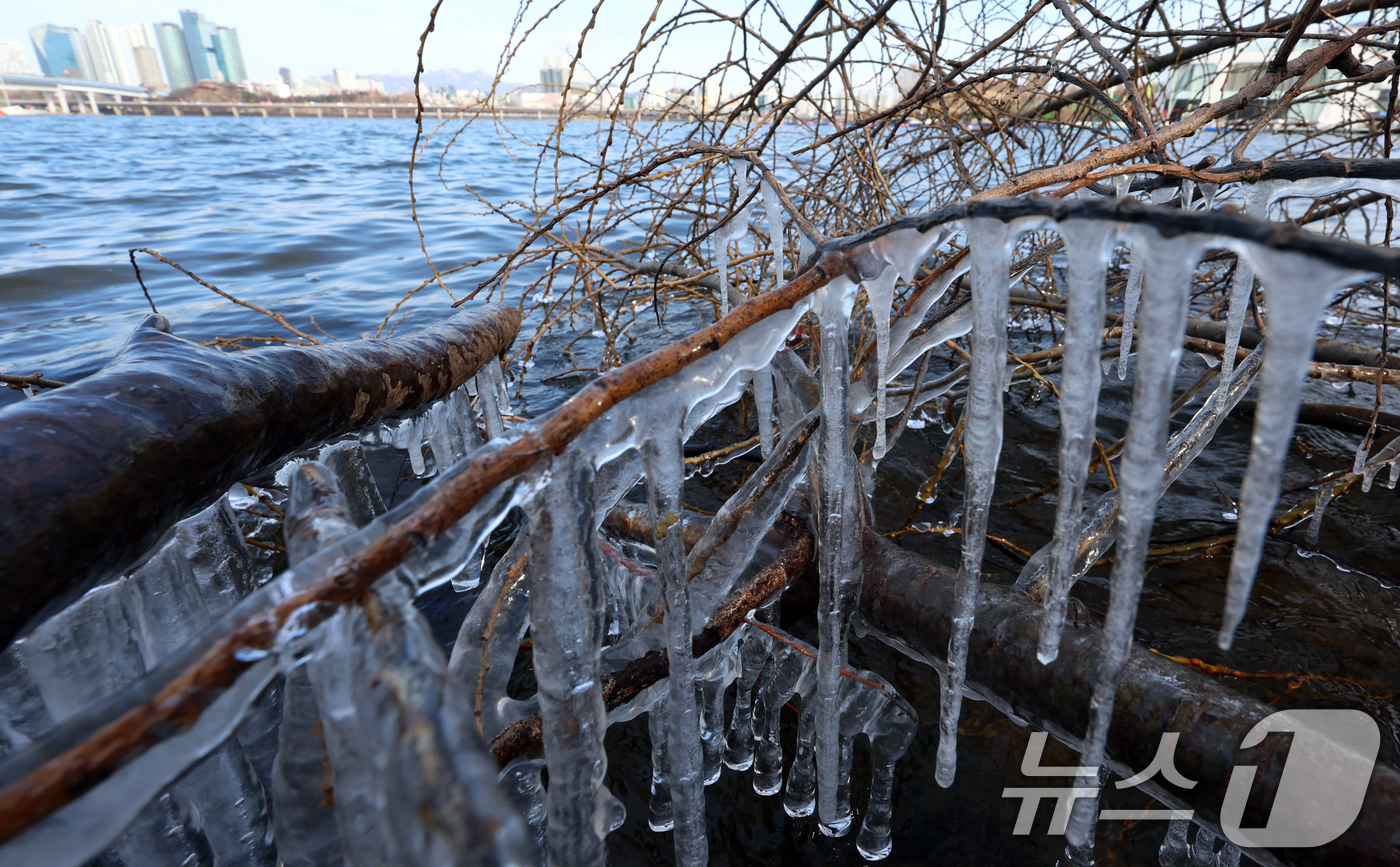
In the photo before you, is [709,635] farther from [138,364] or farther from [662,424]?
[138,364]

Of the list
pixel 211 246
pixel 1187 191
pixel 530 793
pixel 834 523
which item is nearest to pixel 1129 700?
pixel 834 523

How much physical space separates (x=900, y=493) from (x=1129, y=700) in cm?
241

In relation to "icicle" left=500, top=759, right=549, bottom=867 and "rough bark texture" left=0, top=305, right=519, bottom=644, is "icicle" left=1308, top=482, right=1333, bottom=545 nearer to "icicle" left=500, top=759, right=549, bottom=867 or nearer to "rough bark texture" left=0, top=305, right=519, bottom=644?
"icicle" left=500, top=759, right=549, bottom=867

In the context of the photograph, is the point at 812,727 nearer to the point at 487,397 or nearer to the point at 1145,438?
the point at 1145,438

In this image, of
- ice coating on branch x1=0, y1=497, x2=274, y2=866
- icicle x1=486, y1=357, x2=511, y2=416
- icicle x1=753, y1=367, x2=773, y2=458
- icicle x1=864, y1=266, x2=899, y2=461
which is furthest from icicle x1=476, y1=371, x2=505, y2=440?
icicle x1=864, y1=266, x2=899, y2=461

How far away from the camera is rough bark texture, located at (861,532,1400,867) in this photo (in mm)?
1196

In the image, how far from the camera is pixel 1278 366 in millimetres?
742

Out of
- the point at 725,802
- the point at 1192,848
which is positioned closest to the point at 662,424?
the point at 725,802

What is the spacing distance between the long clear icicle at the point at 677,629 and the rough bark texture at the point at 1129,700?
731mm

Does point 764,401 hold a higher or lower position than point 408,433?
higher

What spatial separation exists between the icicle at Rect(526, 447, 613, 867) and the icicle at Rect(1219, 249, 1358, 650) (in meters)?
0.87

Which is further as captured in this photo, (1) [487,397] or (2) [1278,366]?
(1) [487,397]

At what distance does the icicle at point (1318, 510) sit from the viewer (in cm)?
285

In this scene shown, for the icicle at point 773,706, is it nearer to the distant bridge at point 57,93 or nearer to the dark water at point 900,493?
the dark water at point 900,493
